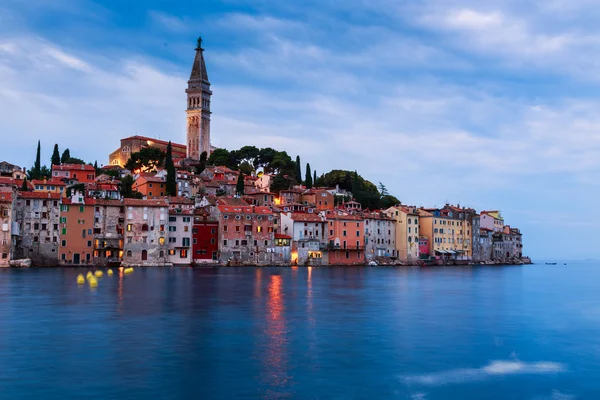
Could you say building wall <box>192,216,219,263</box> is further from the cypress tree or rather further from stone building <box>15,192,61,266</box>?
the cypress tree

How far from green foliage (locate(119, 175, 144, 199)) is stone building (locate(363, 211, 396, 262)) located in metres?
33.1

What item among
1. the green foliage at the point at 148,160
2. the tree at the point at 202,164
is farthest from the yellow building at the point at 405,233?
the green foliage at the point at 148,160

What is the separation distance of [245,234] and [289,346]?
58.1 m

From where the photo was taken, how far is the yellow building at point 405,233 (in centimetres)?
9744

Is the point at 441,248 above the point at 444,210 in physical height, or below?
below

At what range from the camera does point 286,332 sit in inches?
1027

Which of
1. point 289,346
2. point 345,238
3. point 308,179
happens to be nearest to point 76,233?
point 345,238

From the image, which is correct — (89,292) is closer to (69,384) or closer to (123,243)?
(69,384)

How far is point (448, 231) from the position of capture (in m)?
105

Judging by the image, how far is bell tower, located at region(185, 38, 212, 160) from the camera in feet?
444

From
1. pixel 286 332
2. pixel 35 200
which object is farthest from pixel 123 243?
pixel 286 332

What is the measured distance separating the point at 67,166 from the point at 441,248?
60566mm

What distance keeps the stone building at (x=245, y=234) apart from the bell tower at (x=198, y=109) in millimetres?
55429

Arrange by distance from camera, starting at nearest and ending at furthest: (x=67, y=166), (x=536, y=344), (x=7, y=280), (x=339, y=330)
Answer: (x=536, y=344) < (x=339, y=330) < (x=7, y=280) < (x=67, y=166)
